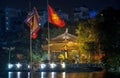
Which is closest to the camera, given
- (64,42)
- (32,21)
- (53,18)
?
(32,21)

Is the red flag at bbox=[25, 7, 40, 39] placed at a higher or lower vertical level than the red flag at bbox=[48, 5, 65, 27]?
lower

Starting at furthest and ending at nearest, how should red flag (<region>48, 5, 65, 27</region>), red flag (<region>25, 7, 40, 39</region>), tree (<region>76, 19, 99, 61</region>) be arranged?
red flag (<region>48, 5, 65, 27</region>)
tree (<region>76, 19, 99, 61</region>)
red flag (<region>25, 7, 40, 39</region>)

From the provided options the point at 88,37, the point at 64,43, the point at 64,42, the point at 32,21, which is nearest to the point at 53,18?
the point at 64,42

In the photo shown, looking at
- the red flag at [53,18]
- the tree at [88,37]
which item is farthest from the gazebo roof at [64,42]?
the red flag at [53,18]

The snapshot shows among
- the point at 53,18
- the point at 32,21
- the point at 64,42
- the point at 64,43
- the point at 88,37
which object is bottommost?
the point at 64,43

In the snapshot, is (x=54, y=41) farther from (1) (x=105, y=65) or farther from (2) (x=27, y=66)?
(1) (x=105, y=65)

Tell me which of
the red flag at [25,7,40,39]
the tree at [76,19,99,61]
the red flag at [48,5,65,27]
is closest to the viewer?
the red flag at [25,7,40,39]

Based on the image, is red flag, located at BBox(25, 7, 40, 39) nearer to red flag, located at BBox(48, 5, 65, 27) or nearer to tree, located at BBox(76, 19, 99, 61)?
tree, located at BBox(76, 19, 99, 61)

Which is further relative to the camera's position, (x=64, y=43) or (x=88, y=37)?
(x=64, y=43)

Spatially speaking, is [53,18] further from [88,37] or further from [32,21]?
[32,21]

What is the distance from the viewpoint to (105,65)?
39.9 metres

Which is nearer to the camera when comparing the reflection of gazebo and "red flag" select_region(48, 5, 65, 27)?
"red flag" select_region(48, 5, 65, 27)

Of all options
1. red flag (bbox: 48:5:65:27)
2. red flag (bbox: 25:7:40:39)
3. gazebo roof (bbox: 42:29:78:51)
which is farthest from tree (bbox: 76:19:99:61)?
red flag (bbox: 25:7:40:39)

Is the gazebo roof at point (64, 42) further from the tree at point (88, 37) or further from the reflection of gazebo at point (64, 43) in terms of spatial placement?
the tree at point (88, 37)
